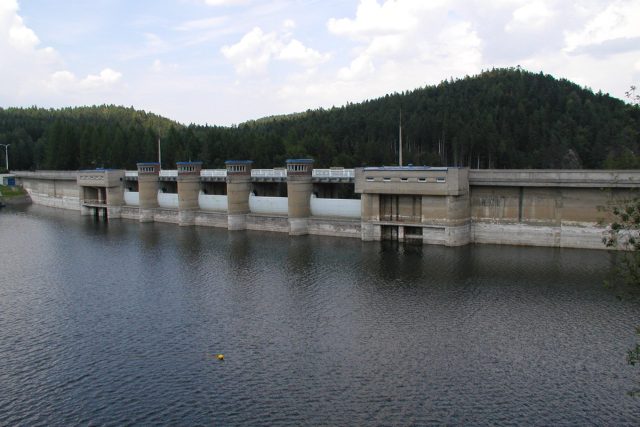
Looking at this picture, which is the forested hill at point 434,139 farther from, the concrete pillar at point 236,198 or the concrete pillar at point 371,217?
the concrete pillar at point 371,217

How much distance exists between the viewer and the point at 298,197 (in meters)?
61.0

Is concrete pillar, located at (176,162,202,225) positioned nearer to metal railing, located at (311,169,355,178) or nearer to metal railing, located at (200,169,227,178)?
metal railing, located at (200,169,227,178)

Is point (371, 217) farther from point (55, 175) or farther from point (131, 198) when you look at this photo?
point (55, 175)

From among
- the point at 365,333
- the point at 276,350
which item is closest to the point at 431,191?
the point at 365,333

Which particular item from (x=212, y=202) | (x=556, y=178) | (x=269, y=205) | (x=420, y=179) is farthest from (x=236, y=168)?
(x=556, y=178)

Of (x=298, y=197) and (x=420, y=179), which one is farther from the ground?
(x=420, y=179)

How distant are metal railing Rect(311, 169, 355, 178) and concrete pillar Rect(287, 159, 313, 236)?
1.47 meters

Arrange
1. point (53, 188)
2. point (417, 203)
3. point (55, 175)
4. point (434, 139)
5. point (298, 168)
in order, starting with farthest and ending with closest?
point (434, 139)
point (53, 188)
point (55, 175)
point (298, 168)
point (417, 203)

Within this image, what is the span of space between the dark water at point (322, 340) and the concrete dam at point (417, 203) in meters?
3.31

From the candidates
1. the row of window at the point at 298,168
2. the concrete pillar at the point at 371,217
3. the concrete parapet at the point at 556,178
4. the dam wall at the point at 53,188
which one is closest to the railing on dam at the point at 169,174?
the dam wall at the point at 53,188

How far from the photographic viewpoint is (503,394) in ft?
72.0

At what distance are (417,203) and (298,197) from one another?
1413 cm

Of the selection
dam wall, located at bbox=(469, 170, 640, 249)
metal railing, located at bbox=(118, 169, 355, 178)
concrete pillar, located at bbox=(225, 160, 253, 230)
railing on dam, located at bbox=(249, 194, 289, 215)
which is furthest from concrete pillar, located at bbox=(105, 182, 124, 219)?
dam wall, located at bbox=(469, 170, 640, 249)

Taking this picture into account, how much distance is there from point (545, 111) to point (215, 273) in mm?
103430
